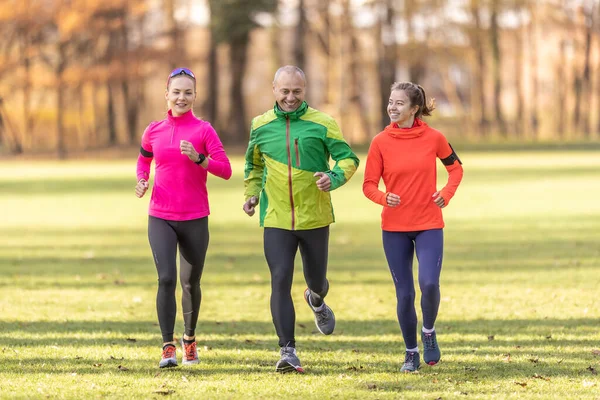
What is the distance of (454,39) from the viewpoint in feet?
224

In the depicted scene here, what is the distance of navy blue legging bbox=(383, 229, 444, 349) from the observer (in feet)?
23.8

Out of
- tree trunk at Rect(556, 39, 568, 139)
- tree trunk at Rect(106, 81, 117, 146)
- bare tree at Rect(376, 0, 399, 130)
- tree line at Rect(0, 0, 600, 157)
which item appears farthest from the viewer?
tree trunk at Rect(556, 39, 568, 139)

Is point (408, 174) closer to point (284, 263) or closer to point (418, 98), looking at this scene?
point (418, 98)

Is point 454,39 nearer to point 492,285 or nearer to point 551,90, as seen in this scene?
point 551,90

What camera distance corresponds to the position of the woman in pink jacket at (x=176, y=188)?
7.48 m

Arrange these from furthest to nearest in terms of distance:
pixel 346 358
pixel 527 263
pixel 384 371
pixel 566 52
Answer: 1. pixel 566 52
2. pixel 527 263
3. pixel 346 358
4. pixel 384 371

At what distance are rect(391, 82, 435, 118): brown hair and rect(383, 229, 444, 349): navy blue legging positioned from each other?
2.71ft

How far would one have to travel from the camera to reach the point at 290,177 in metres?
7.36

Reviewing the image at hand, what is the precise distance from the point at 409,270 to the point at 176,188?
1675 millimetres

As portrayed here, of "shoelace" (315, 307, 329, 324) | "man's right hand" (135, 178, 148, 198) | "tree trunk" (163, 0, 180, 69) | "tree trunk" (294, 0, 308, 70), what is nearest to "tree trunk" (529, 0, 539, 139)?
"tree trunk" (294, 0, 308, 70)

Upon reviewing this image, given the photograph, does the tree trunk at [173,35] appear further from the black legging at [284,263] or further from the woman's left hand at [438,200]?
the woman's left hand at [438,200]

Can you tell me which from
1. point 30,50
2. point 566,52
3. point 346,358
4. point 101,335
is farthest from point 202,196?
point 566,52

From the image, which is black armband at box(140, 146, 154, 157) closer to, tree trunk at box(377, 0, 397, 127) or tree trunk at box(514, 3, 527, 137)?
tree trunk at box(377, 0, 397, 127)

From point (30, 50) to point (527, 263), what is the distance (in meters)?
50.9
